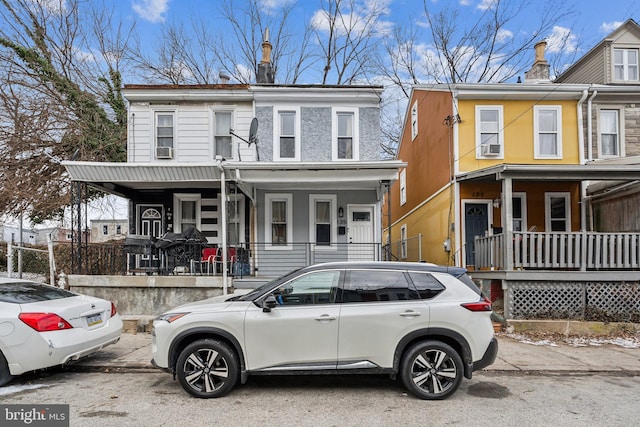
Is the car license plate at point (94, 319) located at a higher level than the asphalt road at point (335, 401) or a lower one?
higher

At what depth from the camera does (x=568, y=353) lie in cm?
699

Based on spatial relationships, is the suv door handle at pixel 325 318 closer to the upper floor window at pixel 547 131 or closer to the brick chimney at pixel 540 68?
the upper floor window at pixel 547 131

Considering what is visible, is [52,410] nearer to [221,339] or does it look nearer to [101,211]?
[221,339]

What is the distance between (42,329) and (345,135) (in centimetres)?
931

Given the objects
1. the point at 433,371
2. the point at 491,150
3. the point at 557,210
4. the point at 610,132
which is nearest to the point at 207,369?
the point at 433,371

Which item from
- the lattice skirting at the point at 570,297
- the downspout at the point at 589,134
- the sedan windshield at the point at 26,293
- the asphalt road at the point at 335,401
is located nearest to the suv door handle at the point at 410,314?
the asphalt road at the point at 335,401

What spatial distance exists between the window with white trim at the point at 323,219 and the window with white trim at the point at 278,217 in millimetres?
641

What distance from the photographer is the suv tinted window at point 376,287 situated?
192 inches

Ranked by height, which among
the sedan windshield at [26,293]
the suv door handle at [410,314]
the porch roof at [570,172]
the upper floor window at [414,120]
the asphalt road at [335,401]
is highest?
the upper floor window at [414,120]

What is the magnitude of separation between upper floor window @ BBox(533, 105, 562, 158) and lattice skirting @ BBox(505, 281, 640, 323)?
5.03 meters

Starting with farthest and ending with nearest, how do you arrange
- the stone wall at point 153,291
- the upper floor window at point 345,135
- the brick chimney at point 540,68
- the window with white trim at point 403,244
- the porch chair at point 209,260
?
the window with white trim at point 403,244, the brick chimney at point 540,68, the upper floor window at point 345,135, the porch chair at point 209,260, the stone wall at point 153,291

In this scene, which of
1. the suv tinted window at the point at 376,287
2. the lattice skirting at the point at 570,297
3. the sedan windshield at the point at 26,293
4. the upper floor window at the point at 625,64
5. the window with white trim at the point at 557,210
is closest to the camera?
the suv tinted window at the point at 376,287

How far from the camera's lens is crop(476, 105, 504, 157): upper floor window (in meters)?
12.5

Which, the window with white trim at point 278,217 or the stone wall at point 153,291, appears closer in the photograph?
the stone wall at point 153,291
